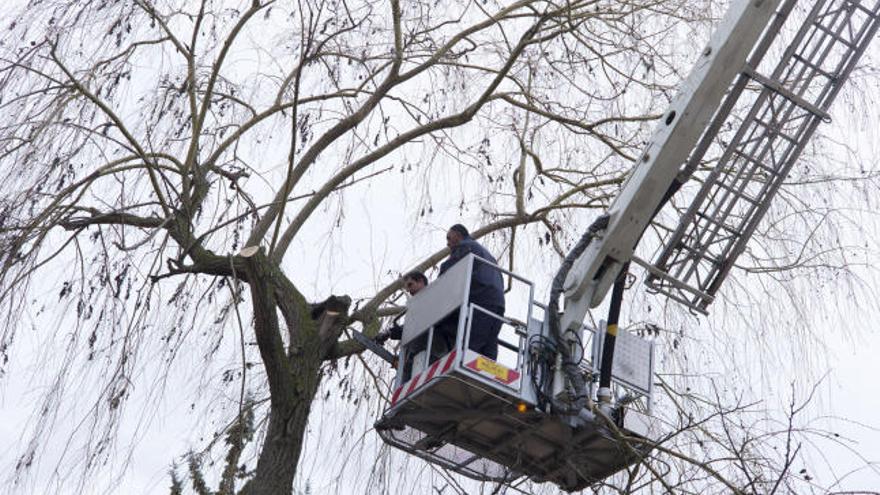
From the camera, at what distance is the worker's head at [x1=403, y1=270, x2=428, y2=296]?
836 cm

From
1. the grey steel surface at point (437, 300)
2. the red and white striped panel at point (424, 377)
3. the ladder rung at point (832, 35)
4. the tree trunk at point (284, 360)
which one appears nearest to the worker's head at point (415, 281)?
the grey steel surface at point (437, 300)

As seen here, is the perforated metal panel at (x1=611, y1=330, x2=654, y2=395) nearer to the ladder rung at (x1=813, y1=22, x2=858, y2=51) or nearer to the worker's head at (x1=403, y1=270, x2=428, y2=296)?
the worker's head at (x1=403, y1=270, x2=428, y2=296)

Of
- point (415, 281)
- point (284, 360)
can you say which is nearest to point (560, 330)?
point (415, 281)

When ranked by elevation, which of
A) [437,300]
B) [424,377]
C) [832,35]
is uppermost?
[832,35]

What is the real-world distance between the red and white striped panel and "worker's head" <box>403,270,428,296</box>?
2.33 feet

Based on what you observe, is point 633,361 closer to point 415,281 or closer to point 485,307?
point 485,307

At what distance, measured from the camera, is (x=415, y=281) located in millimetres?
8367

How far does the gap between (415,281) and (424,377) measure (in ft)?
3.32

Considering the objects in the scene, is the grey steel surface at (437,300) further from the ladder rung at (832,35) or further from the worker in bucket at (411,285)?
the ladder rung at (832,35)

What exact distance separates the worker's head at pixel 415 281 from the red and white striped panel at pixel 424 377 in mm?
711

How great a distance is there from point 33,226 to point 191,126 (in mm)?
1676

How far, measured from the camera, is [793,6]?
26.2 feet

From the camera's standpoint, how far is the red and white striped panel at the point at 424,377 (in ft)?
23.9

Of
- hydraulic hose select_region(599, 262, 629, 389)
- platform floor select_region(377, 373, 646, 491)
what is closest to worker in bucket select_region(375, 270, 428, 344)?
platform floor select_region(377, 373, 646, 491)
